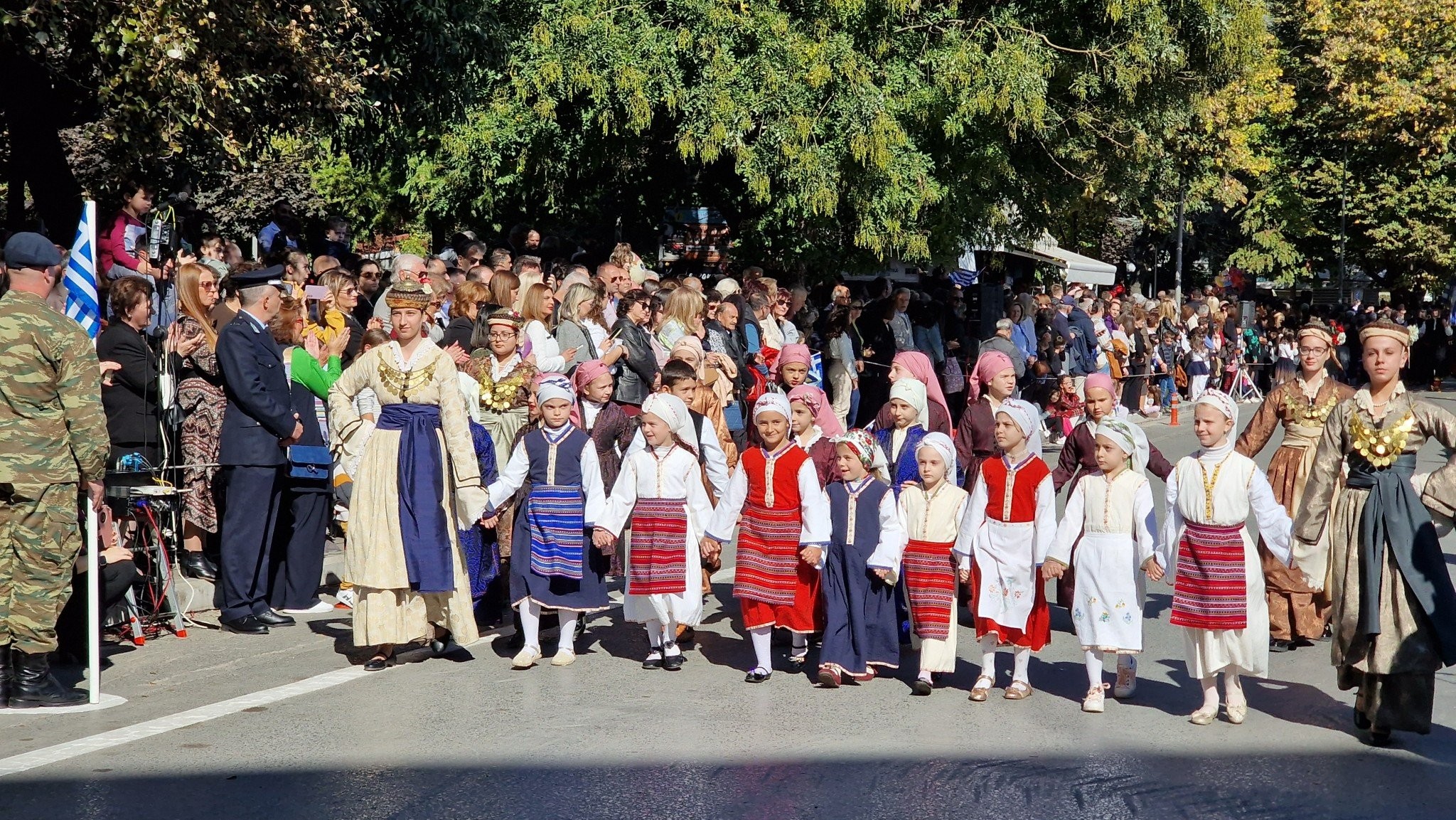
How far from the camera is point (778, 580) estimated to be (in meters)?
8.47

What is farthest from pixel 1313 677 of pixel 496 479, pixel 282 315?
pixel 282 315

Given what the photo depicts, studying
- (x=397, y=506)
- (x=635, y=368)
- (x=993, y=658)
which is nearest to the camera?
(x=993, y=658)

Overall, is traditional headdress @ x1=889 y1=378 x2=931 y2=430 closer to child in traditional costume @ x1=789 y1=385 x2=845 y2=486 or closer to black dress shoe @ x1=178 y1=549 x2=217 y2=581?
child in traditional costume @ x1=789 y1=385 x2=845 y2=486

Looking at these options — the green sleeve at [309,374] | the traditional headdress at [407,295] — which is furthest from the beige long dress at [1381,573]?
the green sleeve at [309,374]

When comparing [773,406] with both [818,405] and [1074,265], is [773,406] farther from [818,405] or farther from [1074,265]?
[1074,265]

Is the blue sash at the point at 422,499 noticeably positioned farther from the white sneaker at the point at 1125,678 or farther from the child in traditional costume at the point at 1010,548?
the white sneaker at the point at 1125,678

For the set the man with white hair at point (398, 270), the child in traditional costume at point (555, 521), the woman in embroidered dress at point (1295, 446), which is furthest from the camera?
the man with white hair at point (398, 270)

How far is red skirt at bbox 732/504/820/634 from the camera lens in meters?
8.45

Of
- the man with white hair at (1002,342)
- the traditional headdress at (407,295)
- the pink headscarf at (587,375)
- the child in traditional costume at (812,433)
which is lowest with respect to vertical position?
the child in traditional costume at (812,433)

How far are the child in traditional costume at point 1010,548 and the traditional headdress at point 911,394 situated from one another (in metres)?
1.15

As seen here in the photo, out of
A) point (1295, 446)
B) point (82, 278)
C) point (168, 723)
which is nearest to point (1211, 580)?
point (1295, 446)

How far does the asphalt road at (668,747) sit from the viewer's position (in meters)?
6.09

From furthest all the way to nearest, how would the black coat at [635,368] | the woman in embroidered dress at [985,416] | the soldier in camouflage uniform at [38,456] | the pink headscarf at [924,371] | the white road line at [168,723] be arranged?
the black coat at [635,368] → the pink headscarf at [924,371] → the woman in embroidered dress at [985,416] → the soldier in camouflage uniform at [38,456] → the white road line at [168,723]

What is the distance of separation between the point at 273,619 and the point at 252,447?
1051 millimetres
